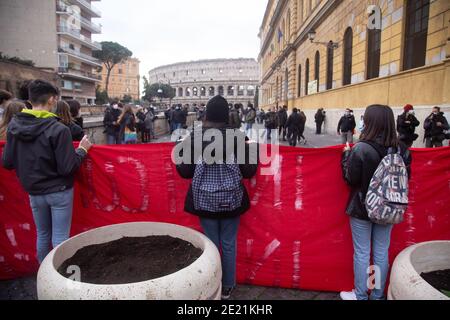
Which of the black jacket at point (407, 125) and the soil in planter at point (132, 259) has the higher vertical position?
the black jacket at point (407, 125)

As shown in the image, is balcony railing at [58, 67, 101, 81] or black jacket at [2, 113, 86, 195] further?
balcony railing at [58, 67, 101, 81]

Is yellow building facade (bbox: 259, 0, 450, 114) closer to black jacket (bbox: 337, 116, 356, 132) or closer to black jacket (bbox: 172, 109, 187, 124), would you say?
black jacket (bbox: 337, 116, 356, 132)

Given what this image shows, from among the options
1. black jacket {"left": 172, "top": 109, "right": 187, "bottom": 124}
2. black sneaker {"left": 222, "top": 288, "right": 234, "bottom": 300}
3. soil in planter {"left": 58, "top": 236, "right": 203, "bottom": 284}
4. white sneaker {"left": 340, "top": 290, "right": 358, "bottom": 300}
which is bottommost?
white sneaker {"left": 340, "top": 290, "right": 358, "bottom": 300}

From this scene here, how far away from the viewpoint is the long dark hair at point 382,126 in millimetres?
2477

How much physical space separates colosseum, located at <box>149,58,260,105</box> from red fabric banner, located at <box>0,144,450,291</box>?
120911 mm

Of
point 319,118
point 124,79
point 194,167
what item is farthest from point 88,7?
point 194,167

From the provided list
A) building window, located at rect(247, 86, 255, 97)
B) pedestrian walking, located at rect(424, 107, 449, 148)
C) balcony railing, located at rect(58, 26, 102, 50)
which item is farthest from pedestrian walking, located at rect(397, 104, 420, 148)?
building window, located at rect(247, 86, 255, 97)

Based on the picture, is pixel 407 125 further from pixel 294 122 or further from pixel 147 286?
pixel 147 286

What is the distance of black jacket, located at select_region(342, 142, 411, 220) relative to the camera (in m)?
2.49

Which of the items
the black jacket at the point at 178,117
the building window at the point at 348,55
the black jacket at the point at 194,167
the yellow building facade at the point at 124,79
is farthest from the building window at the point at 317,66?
the yellow building facade at the point at 124,79

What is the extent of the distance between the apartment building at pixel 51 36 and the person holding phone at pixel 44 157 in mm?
47028

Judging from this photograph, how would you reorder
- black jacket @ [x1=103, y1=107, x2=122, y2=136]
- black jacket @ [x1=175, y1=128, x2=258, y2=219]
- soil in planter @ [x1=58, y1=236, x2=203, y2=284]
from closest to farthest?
soil in planter @ [x1=58, y1=236, x2=203, y2=284] → black jacket @ [x1=175, y1=128, x2=258, y2=219] → black jacket @ [x1=103, y1=107, x2=122, y2=136]

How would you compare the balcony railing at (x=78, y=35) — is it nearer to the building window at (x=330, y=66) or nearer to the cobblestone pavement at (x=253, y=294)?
the building window at (x=330, y=66)
